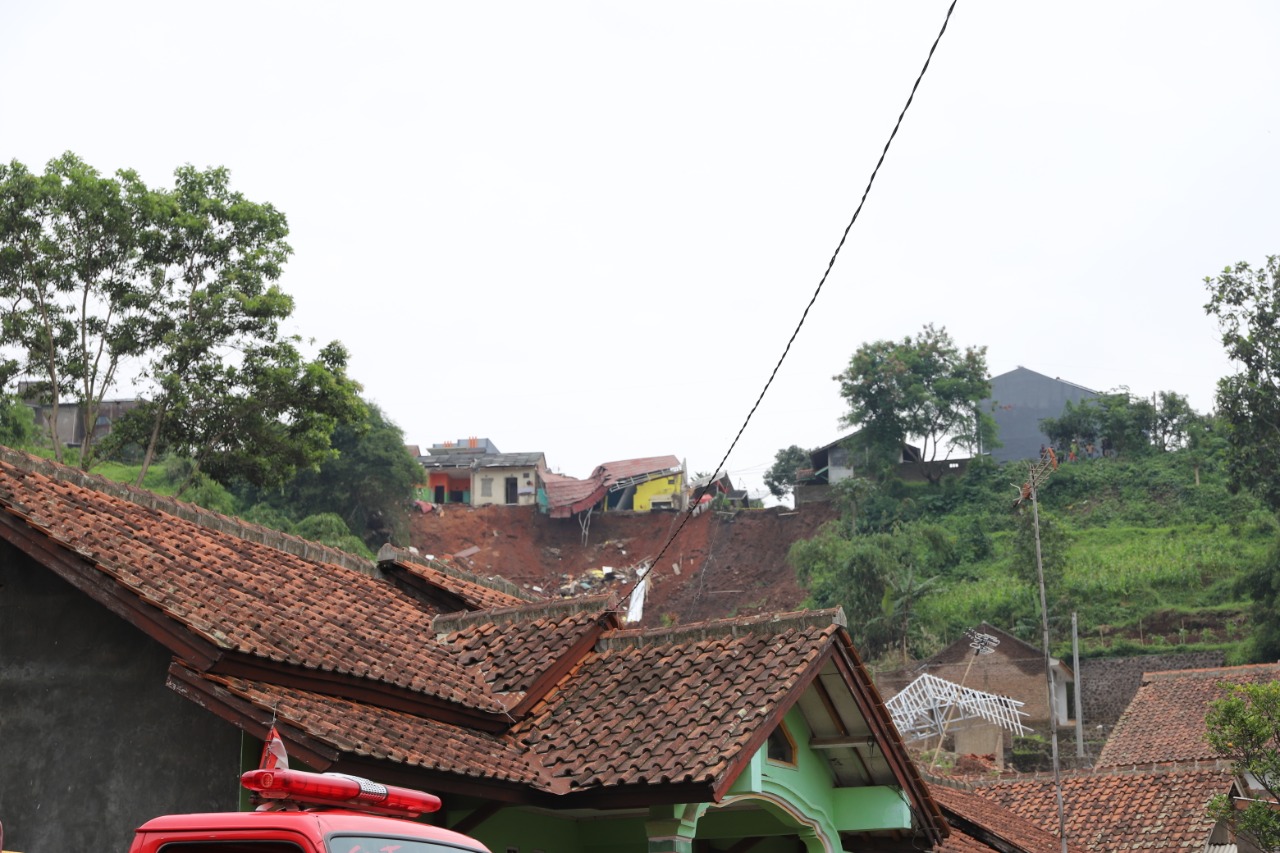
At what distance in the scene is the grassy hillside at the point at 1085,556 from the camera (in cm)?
5544

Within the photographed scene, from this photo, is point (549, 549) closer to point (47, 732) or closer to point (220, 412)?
point (220, 412)

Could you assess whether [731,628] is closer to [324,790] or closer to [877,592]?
[324,790]

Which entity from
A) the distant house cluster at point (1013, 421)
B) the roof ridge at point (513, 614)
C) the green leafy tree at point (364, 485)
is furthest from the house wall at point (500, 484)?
the roof ridge at point (513, 614)

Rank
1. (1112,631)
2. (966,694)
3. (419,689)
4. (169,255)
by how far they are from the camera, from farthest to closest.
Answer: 1. (1112,631)
2. (966,694)
3. (169,255)
4. (419,689)

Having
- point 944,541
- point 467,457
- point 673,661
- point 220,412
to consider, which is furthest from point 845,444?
point 673,661

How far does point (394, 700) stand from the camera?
35.2 feet

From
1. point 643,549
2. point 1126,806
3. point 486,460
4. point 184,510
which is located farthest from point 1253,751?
point 486,460

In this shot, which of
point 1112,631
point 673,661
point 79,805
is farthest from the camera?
point 1112,631

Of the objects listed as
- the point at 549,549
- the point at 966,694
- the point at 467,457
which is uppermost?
the point at 467,457

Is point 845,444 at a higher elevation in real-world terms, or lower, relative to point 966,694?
higher

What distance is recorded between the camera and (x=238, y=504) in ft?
208

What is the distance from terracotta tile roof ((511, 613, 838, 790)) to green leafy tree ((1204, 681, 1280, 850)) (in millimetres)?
11242

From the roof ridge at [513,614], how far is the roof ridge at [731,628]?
0.41 meters

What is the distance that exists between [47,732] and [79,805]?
0.62m
